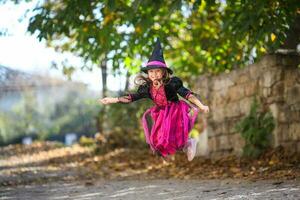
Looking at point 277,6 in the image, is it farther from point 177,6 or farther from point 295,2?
point 177,6

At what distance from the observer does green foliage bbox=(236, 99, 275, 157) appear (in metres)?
8.81

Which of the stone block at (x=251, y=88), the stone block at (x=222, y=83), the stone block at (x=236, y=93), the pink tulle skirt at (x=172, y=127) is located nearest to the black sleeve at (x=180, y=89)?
the pink tulle skirt at (x=172, y=127)

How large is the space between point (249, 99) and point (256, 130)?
73cm

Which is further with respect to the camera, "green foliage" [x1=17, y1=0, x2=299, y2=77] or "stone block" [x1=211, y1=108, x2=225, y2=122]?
"stone block" [x1=211, y1=108, x2=225, y2=122]

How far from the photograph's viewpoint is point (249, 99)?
9422 millimetres

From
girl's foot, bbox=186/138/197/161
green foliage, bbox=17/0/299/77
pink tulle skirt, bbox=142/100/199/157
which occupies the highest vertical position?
green foliage, bbox=17/0/299/77

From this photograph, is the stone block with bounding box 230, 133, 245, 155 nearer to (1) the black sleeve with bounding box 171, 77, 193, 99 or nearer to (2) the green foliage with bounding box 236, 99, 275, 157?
(2) the green foliage with bounding box 236, 99, 275, 157

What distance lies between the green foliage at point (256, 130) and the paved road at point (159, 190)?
1741mm

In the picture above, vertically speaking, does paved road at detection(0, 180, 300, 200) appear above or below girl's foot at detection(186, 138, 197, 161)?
below

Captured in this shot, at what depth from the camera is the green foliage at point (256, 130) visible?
8812mm

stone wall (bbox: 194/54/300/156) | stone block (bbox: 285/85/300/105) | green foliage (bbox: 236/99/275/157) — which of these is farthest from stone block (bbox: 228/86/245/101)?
stone block (bbox: 285/85/300/105)

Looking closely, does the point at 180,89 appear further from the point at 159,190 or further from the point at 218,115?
the point at 218,115

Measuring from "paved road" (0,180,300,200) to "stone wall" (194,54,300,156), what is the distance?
1.81 meters

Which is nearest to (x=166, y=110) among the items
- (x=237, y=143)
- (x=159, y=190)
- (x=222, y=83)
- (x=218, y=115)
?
(x=159, y=190)
